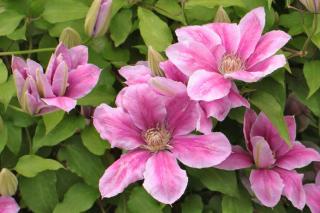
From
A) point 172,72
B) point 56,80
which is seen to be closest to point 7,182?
point 56,80

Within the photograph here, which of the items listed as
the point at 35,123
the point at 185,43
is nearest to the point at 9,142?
the point at 35,123

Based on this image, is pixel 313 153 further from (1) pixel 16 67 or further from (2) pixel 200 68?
(1) pixel 16 67

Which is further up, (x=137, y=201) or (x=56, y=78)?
(x=56, y=78)

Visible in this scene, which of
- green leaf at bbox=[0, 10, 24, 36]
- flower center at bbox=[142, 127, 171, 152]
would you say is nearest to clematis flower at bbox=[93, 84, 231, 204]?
flower center at bbox=[142, 127, 171, 152]

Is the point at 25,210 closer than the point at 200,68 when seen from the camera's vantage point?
No

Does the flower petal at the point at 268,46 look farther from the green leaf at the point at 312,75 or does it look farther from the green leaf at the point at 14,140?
the green leaf at the point at 14,140

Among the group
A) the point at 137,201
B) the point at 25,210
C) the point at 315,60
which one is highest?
the point at 315,60
